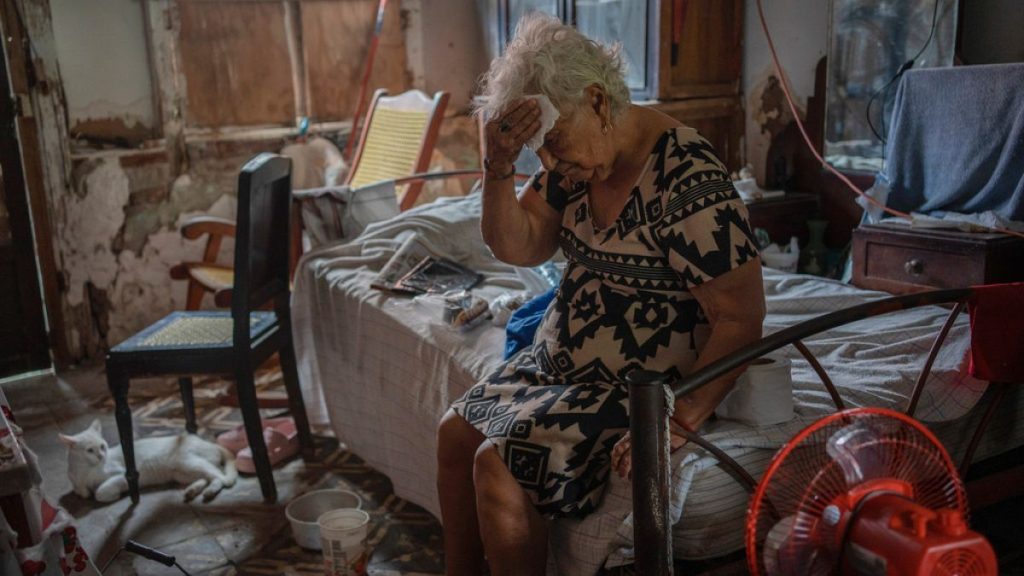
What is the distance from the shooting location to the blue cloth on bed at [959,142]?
251cm

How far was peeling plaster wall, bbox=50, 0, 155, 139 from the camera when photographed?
3900 mm

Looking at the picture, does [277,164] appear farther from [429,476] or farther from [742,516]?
[742,516]

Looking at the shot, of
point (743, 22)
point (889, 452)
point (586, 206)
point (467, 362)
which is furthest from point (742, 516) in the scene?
point (743, 22)

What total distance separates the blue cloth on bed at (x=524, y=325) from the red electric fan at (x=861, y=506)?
2.97 ft

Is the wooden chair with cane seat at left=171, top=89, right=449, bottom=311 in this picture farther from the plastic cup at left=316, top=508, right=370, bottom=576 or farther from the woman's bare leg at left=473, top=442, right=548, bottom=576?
the woman's bare leg at left=473, top=442, right=548, bottom=576

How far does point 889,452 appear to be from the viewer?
1132 mm

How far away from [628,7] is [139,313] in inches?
108

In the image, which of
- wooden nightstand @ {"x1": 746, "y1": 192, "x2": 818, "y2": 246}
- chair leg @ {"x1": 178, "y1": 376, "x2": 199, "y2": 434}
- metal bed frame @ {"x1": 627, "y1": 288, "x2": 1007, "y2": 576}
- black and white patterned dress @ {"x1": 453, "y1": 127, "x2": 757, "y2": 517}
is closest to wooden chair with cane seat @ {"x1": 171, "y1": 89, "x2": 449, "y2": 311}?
chair leg @ {"x1": 178, "y1": 376, "x2": 199, "y2": 434}

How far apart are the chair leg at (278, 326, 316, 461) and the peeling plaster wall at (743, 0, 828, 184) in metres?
2.06

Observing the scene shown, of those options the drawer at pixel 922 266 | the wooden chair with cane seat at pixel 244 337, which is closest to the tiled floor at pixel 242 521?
the wooden chair with cane seat at pixel 244 337

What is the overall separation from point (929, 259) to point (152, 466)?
2.43 metres

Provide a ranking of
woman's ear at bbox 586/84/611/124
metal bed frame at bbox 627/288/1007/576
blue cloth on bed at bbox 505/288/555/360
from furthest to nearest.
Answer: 1. blue cloth on bed at bbox 505/288/555/360
2. woman's ear at bbox 586/84/611/124
3. metal bed frame at bbox 627/288/1007/576

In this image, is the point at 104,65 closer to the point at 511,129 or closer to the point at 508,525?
the point at 511,129

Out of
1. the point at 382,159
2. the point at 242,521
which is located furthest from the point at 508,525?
the point at 382,159
